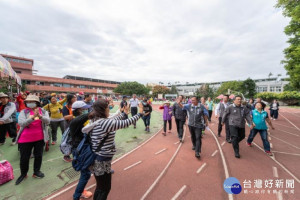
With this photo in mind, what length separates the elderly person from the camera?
8.58 ft

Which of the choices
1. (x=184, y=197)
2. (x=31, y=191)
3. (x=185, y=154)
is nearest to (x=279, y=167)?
(x=185, y=154)

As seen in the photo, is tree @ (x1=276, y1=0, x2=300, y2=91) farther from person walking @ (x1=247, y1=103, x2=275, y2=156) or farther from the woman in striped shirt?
the woman in striped shirt

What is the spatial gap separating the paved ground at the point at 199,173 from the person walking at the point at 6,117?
325cm

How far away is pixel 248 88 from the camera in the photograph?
4712cm

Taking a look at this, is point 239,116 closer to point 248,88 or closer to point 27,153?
point 27,153

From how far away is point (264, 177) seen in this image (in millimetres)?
3088

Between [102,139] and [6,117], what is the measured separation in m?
4.33

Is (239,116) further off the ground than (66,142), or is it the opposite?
(239,116)

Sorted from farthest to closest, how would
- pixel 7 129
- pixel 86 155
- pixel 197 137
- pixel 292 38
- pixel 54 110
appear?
pixel 292 38
pixel 7 129
pixel 54 110
pixel 197 137
pixel 86 155

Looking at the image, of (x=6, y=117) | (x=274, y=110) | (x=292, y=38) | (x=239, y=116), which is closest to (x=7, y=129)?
(x=6, y=117)

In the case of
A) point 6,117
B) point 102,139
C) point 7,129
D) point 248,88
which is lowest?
point 7,129

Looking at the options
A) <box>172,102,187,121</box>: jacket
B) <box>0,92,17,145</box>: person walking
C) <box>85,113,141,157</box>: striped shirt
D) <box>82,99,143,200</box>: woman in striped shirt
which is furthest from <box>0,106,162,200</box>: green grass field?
<box>172,102,187,121</box>: jacket

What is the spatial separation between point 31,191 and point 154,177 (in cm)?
264

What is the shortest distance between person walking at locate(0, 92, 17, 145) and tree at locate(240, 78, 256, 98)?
58.8 metres
